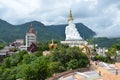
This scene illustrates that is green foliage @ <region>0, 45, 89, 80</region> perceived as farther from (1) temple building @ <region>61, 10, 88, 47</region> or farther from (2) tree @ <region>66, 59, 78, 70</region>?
(1) temple building @ <region>61, 10, 88, 47</region>

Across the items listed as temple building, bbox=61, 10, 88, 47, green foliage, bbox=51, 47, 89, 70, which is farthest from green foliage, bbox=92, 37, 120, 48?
green foliage, bbox=51, 47, 89, 70

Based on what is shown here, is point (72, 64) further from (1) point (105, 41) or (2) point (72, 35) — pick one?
(1) point (105, 41)

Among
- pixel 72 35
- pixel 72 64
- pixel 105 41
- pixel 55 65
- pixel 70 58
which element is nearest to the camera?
pixel 55 65

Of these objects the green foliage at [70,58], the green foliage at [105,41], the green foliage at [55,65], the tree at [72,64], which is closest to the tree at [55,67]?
the green foliage at [55,65]

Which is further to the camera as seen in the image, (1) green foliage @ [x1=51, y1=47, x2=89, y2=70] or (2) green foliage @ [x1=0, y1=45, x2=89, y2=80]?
(1) green foliage @ [x1=51, y1=47, x2=89, y2=70]

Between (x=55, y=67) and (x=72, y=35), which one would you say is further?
(x=72, y=35)

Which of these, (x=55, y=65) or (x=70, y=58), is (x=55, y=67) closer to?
(x=55, y=65)

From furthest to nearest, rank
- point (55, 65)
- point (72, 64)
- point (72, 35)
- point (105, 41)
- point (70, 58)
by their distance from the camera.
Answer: point (105, 41)
point (72, 35)
point (70, 58)
point (72, 64)
point (55, 65)

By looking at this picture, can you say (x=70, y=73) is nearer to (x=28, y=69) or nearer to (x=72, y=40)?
(x=28, y=69)

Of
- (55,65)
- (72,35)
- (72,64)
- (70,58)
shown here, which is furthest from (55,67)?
(72,35)

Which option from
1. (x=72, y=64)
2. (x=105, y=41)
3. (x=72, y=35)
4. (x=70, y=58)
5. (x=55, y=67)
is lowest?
(x=55, y=67)

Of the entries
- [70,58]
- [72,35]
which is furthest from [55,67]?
[72,35]

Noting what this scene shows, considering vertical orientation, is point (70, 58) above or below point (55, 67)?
above

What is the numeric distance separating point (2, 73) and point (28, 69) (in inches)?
440
